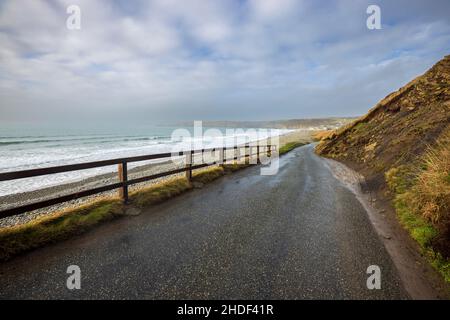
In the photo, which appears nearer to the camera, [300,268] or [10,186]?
[300,268]

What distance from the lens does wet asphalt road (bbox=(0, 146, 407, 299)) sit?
3.20 metres

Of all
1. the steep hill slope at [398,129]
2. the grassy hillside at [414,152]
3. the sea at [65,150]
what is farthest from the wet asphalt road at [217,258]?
the sea at [65,150]

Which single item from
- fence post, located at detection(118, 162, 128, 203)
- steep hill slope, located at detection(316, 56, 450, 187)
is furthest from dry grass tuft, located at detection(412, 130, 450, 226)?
fence post, located at detection(118, 162, 128, 203)

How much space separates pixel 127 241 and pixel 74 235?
4.29ft

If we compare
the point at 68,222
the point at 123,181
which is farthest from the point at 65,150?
the point at 68,222

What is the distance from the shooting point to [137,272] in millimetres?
3590

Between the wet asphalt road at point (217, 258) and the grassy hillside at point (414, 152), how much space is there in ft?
3.51

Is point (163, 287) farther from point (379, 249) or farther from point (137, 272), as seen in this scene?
point (379, 249)

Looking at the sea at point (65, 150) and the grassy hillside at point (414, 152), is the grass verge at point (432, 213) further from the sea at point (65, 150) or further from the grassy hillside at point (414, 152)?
the sea at point (65, 150)

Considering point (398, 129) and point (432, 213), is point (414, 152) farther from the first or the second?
point (398, 129)

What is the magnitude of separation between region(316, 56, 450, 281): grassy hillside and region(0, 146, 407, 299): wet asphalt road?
1069 mm

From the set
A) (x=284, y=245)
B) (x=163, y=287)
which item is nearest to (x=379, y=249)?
(x=284, y=245)

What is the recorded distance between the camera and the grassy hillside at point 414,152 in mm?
4645

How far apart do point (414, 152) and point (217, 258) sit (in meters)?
10.4
